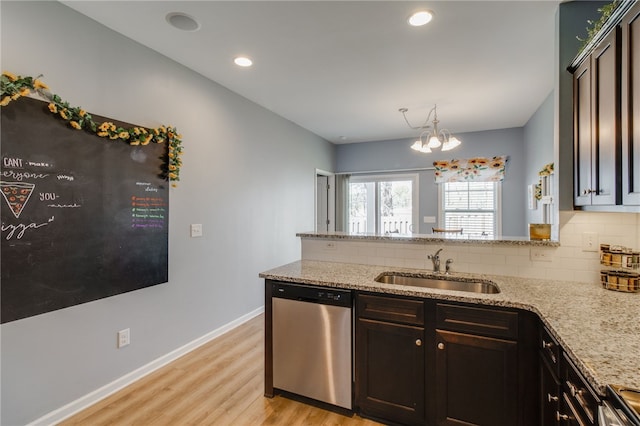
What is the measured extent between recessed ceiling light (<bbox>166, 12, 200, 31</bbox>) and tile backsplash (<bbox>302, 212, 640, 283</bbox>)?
2093mm

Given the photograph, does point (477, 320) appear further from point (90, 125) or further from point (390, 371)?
point (90, 125)

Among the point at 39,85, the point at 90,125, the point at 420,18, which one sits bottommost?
the point at 90,125

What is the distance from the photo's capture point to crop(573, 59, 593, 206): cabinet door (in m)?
1.85

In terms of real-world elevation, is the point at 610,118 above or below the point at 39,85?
below

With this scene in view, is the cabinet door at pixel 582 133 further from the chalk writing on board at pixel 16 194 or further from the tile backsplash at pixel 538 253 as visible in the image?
the chalk writing on board at pixel 16 194

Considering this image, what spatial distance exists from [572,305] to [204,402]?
239 centimetres

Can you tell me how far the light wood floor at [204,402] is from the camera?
81.0 inches

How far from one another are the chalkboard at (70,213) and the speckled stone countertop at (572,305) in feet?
3.82

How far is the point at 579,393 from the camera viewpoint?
3.60 ft

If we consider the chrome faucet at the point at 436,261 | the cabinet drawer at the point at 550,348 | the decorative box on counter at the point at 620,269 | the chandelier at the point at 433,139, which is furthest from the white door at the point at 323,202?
the cabinet drawer at the point at 550,348

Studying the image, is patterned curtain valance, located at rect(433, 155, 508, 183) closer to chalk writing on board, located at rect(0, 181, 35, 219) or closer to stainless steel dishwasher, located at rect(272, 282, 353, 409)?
stainless steel dishwasher, located at rect(272, 282, 353, 409)

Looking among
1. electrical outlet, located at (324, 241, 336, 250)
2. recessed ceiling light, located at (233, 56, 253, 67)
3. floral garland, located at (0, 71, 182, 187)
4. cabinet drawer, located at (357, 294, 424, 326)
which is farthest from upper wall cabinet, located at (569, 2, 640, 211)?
floral garland, located at (0, 71, 182, 187)

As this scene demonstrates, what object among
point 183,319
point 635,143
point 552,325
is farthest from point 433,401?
point 183,319

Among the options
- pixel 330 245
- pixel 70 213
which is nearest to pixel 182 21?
pixel 70 213
